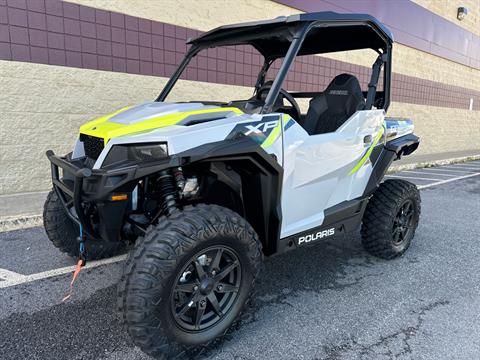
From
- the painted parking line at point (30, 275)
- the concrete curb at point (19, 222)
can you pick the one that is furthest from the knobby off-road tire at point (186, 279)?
the concrete curb at point (19, 222)

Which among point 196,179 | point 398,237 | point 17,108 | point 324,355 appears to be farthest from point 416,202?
point 17,108

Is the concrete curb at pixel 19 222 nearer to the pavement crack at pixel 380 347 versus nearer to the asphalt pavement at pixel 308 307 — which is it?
the asphalt pavement at pixel 308 307

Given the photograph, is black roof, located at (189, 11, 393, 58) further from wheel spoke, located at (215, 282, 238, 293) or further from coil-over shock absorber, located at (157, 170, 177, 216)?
wheel spoke, located at (215, 282, 238, 293)

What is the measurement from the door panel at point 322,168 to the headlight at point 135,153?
888 millimetres

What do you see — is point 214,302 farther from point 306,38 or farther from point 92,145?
point 306,38

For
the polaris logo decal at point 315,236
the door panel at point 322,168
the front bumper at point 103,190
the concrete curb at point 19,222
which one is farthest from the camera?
the concrete curb at point 19,222

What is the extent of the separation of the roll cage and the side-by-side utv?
11 mm

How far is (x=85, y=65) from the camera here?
6246mm

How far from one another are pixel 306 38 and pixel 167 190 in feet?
7.24

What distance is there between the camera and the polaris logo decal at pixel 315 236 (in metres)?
3.02

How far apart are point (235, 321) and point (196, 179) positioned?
99cm

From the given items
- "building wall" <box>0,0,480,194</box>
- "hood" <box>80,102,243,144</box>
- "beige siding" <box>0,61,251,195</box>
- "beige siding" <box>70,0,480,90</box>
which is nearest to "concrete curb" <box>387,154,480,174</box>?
"beige siding" <box>70,0,480,90</box>

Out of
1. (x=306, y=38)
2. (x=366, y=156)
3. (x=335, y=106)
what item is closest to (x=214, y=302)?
(x=366, y=156)

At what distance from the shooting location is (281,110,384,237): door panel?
9.16 ft
